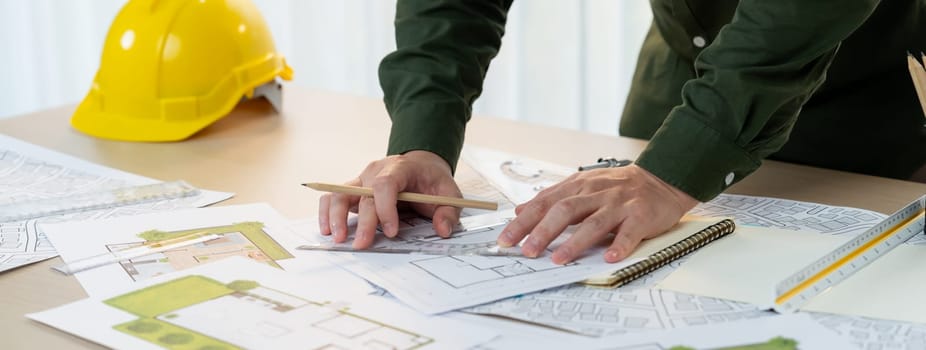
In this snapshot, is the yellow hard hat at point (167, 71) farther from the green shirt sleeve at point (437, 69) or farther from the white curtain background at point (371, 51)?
the white curtain background at point (371, 51)

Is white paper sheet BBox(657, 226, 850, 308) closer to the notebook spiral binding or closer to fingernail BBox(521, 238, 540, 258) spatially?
the notebook spiral binding

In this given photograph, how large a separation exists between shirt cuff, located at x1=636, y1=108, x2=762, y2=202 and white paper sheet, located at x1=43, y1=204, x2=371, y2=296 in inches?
12.6

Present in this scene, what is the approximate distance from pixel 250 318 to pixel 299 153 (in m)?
0.58

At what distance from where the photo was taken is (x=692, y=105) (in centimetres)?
99

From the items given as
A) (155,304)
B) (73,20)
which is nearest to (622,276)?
(155,304)

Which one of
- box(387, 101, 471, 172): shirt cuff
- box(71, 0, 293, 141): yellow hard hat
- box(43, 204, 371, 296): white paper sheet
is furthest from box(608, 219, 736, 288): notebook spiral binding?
box(71, 0, 293, 141): yellow hard hat

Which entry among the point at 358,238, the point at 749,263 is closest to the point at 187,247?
the point at 358,238

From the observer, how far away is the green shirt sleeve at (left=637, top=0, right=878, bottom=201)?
967 millimetres

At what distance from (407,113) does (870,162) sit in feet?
1.96

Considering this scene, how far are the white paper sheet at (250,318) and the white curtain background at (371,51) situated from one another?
1434 mm

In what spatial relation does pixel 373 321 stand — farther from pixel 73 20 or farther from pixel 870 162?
pixel 73 20

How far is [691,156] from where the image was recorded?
98cm

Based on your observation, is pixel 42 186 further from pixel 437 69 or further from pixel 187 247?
pixel 437 69

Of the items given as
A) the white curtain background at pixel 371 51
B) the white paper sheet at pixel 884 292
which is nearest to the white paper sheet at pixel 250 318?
the white paper sheet at pixel 884 292
